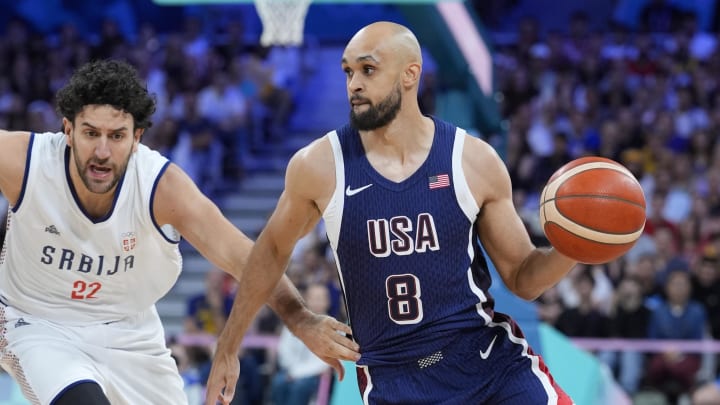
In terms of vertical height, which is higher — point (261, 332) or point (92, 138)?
point (92, 138)

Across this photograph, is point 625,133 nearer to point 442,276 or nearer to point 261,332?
point 261,332

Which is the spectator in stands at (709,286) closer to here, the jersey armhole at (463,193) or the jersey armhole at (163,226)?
→ the jersey armhole at (463,193)

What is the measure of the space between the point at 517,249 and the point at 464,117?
4.33 meters

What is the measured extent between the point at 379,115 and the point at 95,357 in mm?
1618

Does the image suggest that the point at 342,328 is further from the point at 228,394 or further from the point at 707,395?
the point at 707,395

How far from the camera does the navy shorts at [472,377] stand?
439 centimetres

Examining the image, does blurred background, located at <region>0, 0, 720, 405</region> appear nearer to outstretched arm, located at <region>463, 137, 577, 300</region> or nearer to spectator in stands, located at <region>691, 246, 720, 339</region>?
spectator in stands, located at <region>691, 246, 720, 339</region>

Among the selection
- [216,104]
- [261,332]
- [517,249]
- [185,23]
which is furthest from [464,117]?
[185,23]

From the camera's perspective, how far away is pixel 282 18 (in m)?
8.30

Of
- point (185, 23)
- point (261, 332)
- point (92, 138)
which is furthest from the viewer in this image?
point (185, 23)

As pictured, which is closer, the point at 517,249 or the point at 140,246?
the point at 517,249

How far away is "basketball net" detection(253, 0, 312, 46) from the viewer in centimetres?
825

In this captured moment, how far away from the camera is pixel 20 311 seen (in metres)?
4.91

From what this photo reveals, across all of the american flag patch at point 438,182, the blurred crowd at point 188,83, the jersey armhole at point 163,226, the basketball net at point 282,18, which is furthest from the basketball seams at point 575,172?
the blurred crowd at point 188,83
